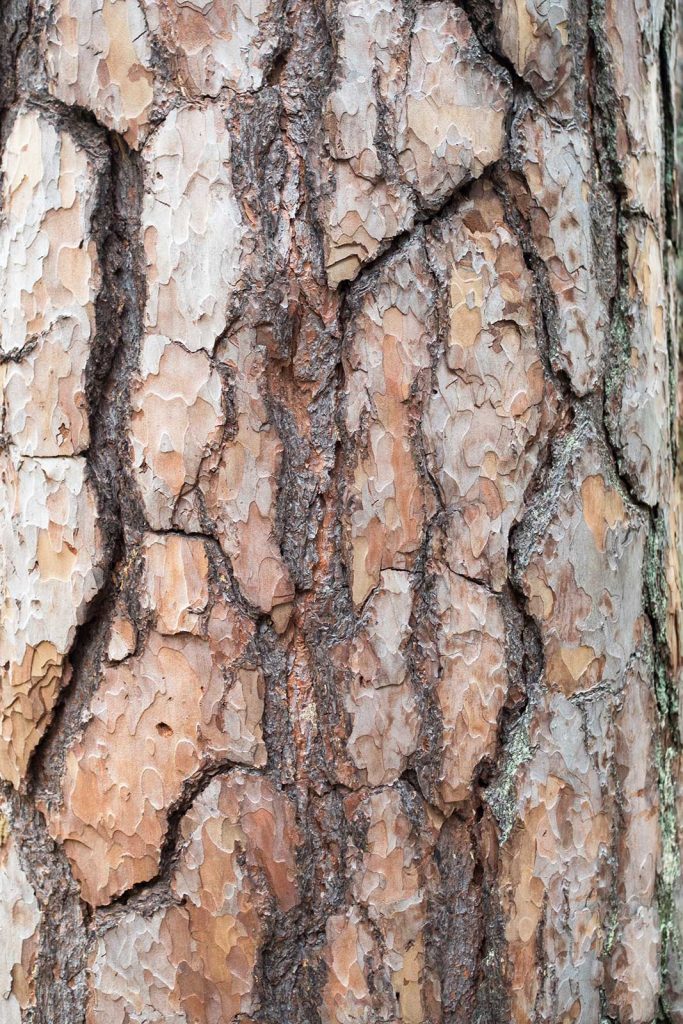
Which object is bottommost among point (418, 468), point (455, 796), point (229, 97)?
point (455, 796)

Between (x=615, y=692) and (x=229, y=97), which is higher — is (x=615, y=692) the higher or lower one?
the lower one

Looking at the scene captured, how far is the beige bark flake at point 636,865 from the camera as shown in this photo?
879 mm

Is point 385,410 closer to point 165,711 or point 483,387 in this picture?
point 483,387

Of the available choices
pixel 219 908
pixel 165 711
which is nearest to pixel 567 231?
pixel 165 711

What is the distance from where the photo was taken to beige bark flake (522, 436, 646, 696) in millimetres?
841

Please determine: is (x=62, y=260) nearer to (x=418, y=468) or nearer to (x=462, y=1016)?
(x=418, y=468)

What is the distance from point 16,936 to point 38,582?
1.11 feet

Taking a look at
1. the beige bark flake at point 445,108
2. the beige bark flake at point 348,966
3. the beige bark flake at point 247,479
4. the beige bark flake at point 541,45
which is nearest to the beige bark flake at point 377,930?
the beige bark flake at point 348,966

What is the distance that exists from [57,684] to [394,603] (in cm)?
32

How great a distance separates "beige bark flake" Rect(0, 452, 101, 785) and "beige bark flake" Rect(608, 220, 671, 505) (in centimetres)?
51

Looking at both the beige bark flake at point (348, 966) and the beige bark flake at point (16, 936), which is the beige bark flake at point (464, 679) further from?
the beige bark flake at point (16, 936)

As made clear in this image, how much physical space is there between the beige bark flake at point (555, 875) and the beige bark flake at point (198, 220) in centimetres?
47

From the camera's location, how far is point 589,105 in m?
0.87

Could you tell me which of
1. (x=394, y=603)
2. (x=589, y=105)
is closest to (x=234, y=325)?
(x=394, y=603)
